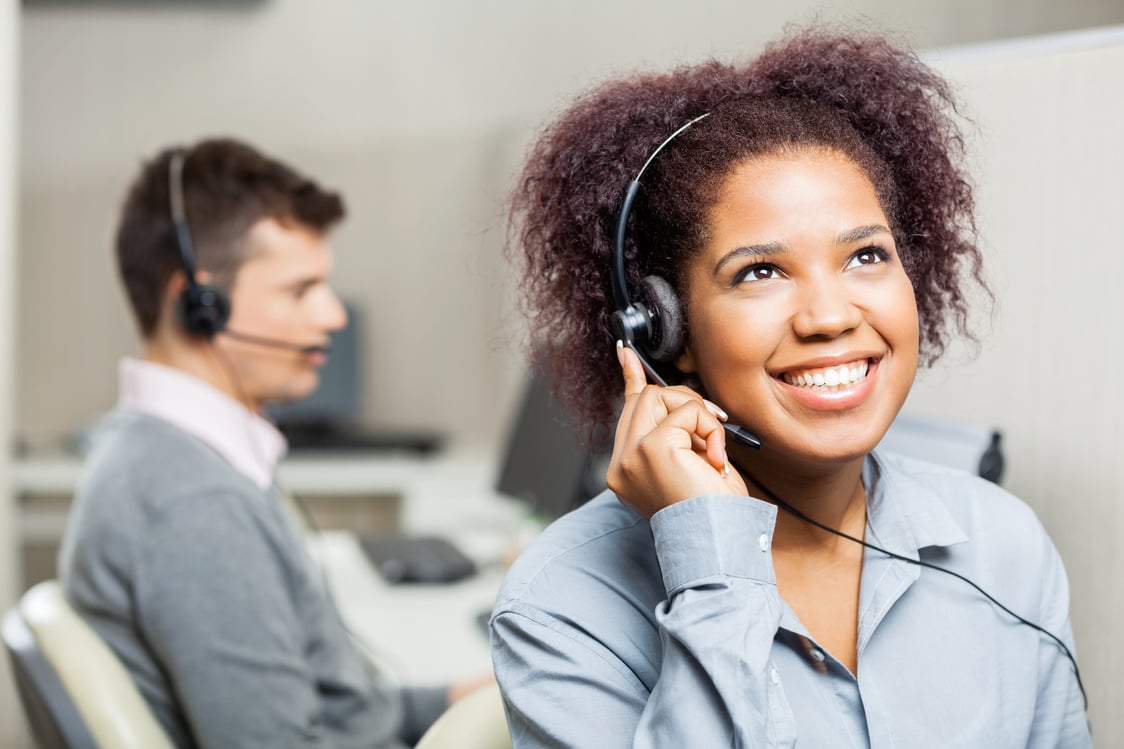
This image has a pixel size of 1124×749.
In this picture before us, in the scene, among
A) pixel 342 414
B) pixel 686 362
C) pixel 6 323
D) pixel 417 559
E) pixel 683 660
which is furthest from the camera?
pixel 342 414

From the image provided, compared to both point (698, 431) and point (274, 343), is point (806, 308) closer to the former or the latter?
point (698, 431)

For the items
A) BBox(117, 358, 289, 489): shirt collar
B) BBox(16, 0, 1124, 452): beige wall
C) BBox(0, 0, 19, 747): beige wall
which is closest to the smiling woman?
BBox(117, 358, 289, 489): shirt collar

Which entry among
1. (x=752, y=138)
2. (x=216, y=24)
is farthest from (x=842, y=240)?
(x=216, y=24)

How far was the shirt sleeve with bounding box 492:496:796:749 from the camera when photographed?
83 cm

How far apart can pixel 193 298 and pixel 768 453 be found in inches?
37.8

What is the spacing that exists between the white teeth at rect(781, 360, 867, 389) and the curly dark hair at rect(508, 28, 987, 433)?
152mm

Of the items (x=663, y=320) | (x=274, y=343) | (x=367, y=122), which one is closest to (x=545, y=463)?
(x=274, y=343)

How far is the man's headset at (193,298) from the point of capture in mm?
1606

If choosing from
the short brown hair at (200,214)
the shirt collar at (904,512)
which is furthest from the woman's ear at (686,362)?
the short brown hair at (200,214)

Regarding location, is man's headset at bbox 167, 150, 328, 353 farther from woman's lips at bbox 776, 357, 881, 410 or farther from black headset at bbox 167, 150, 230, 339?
woman's lips at bbox 776, 357, 881, 410

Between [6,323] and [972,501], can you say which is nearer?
[972,501]

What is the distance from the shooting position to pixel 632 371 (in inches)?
39.5

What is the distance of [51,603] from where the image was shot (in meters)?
1.31

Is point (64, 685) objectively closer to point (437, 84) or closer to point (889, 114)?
point (889, 114)
